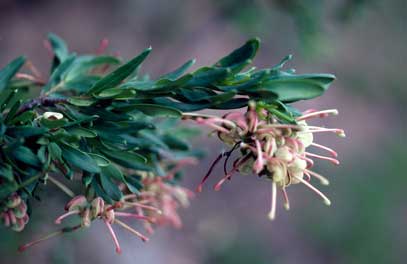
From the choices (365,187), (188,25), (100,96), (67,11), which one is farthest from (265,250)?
(100,96)

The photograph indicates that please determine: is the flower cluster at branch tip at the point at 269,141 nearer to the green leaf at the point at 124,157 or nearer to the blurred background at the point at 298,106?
the green leaf at the point at 124,157

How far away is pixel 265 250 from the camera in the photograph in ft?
7.47

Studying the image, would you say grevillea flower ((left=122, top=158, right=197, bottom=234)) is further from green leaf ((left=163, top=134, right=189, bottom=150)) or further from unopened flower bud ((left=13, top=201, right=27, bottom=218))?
unopened flower bud ((left=13, top=201, right=27, bottom=218))

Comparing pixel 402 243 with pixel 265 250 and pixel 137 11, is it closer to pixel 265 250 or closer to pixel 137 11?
pixel 265 250

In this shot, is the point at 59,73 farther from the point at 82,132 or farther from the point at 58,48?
the point at 82,132

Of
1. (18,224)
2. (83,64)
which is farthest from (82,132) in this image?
(83,64)

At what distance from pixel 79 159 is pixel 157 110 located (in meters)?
0.10

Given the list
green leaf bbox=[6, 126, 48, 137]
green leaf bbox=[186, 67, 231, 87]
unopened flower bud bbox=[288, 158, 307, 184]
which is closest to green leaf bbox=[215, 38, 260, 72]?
green leaf bbox=[186, 67, 231, 87]

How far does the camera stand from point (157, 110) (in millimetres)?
576

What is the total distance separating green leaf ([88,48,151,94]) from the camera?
23.4 inches

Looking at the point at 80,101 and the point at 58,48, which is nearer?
the point at 80,101

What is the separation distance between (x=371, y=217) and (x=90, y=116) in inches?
79.4

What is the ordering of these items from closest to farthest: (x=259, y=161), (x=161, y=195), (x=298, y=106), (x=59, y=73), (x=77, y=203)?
(x=259, y=161) → (x=77, y=203) → (x=59, y=73) → (x=161, y=195) → (x=298, y=106)

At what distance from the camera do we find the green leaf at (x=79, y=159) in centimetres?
55
